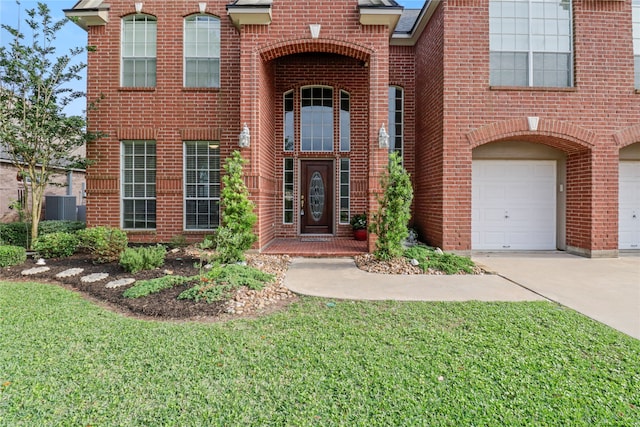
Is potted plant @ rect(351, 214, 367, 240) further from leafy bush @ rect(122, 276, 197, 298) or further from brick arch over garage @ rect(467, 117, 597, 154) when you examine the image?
leafy bush @ rect(122, 276, 197, 298)

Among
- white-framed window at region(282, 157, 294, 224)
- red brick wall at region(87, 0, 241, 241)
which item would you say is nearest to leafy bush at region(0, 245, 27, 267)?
red brick wall at region(87, 0, 241, 241)

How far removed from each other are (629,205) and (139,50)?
13129 mm

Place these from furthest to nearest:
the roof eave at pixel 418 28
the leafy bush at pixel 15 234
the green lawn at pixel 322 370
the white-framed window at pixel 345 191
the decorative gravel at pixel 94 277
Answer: the white-framed window at pixel 345 191 → the roof eave at pixel 418 28 → the leafy bush at pixel 15 234 → the decorative gravel at pixel 94 277 → the green lawn at pixel 322 370

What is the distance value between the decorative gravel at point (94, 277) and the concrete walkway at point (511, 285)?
302cm

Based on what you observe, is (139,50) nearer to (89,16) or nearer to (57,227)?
(89,16)

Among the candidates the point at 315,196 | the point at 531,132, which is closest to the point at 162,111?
the point at 315,196

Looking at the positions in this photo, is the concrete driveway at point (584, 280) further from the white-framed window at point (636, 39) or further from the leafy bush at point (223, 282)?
the white-framed window at point (636, 39)

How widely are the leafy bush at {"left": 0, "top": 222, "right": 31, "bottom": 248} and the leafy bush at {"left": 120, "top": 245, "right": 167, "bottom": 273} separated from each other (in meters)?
3.76

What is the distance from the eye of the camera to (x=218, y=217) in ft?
27.5

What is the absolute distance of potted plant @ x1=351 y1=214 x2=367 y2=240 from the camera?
8.80 meters

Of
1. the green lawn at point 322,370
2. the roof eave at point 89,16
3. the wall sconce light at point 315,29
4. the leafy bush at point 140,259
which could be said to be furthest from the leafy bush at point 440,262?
the roof eave at point 89,16

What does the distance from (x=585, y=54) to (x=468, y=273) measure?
6.11 meters

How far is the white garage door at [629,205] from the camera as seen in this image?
8.23 metres

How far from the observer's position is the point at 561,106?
7391 millimetres
